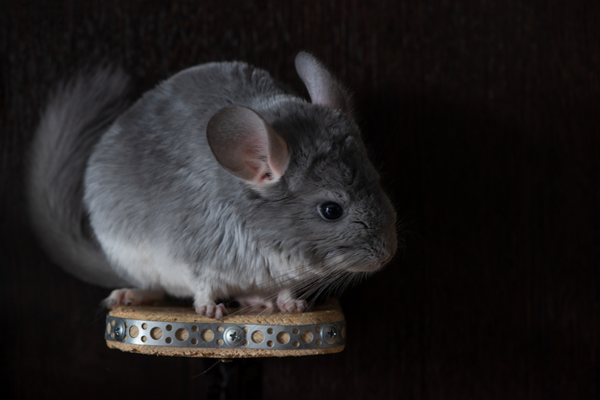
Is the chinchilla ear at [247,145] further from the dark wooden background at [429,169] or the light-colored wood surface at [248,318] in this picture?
the dark wooden background at [429,169]

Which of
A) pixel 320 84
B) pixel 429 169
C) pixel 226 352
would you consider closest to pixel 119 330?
pixel 226 352

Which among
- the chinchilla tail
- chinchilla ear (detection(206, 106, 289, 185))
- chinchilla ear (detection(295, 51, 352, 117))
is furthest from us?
the chinchilla tail

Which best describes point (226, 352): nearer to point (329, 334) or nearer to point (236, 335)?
point (236, 335)

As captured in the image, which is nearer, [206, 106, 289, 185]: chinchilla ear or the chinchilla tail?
Answer: [206, 106, 289, 185]: chinchilla ear

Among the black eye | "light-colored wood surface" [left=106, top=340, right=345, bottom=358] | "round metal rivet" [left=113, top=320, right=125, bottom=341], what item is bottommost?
"light-colored wood surface" [left=106, top=340, right=345, bottom=358]

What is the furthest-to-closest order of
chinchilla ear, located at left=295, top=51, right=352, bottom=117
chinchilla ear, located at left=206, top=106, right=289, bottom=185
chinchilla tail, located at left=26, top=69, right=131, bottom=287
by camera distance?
chinchilla tail, located at left=26, top=69, right=131, bottom=287 < chinchilla ear, located at left=295, top=51, right=352, bottom=117 < chinchilla ear, located at left=206, top=106, right=289, bottom=185

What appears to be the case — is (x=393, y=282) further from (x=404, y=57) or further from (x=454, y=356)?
(x=404, y=57)

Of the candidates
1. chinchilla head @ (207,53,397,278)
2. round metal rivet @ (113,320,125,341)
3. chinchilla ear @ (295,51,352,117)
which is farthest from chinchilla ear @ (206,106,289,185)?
round metal rivet @ (113,320,125,341)

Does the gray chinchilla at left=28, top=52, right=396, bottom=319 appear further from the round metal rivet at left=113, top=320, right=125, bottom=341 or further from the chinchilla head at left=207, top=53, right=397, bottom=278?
the round metal rivet at left=113, top=320, right=125, bottom=341
